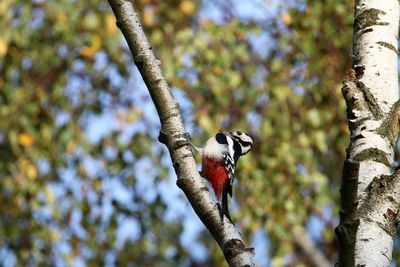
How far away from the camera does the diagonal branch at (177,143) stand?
1.66 metres

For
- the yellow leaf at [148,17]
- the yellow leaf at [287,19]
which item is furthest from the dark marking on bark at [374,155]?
the yellow leaf at [148,17]

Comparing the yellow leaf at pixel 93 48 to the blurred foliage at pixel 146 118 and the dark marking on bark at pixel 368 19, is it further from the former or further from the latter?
the dark marking on bark at pixel 368 19

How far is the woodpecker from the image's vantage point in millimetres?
3298

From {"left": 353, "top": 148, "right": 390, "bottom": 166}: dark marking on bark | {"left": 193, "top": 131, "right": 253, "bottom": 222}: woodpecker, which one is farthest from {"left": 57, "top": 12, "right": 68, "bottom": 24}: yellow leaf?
{"left": 353, "top": 148, "right": 390, "bottom": 166}: dark marking on bark

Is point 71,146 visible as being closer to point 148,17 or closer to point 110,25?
point 110,25

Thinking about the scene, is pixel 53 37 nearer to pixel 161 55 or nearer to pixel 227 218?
pixel 161 55

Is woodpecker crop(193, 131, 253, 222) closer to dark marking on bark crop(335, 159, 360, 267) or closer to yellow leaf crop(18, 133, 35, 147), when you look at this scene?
yellow leaf crop(18, 133, 35, 147)

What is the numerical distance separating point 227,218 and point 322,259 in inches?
168

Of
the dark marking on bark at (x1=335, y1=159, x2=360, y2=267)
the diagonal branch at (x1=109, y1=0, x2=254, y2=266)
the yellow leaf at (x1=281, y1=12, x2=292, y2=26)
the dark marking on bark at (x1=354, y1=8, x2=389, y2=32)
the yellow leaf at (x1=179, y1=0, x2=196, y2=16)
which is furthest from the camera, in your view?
the yellow leaf at (x1=179, y1=0, x2=196, y2=16)

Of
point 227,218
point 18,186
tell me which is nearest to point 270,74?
point 18,186

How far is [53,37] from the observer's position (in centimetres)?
502

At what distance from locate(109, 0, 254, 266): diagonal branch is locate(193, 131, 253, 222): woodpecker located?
1300mm

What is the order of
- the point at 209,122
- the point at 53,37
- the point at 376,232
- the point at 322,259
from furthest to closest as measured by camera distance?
the point at 322,259 < the point at 53,37 < the point at 209,122 < the point at 376,232

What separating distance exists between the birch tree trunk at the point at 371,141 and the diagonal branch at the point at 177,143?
0.84 feet
